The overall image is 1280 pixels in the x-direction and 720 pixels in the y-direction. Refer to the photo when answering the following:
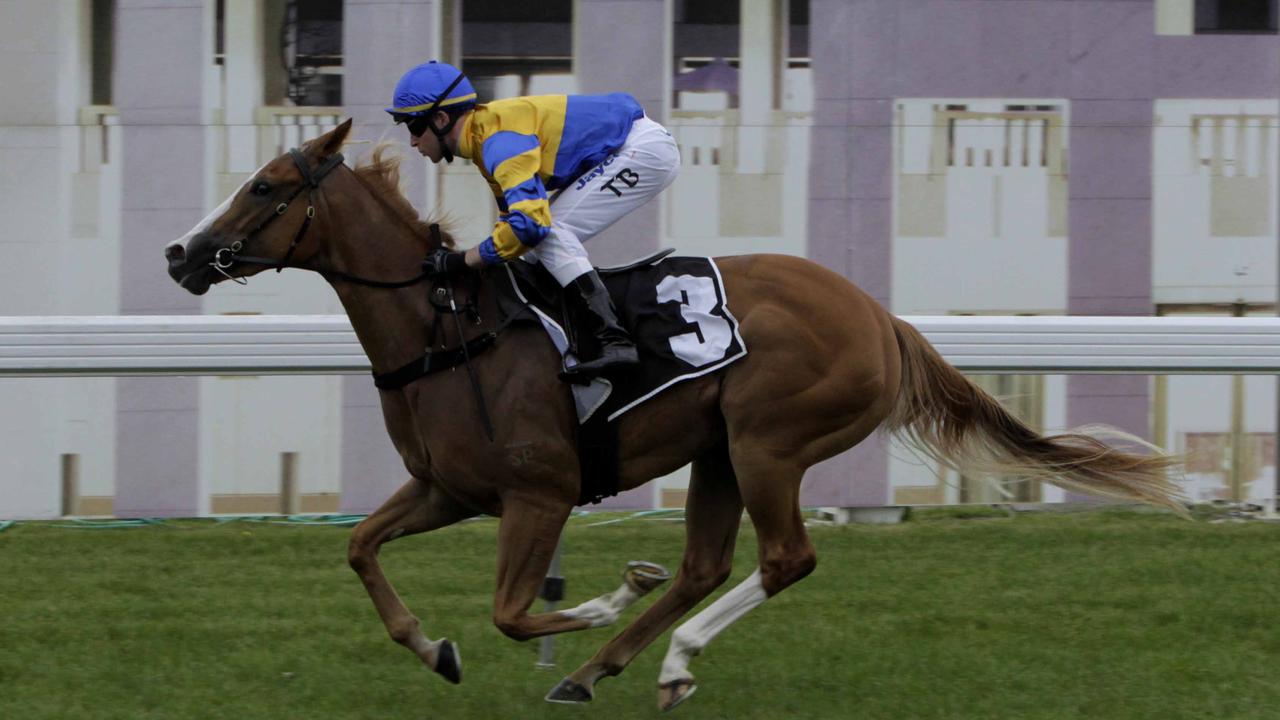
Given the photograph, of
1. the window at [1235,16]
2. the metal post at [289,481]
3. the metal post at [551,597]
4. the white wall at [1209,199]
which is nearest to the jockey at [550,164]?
the metal post at [551,597]

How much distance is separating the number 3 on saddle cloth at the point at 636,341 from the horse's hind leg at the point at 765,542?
31cm

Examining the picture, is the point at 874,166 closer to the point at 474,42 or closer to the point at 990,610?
the point at 474,42

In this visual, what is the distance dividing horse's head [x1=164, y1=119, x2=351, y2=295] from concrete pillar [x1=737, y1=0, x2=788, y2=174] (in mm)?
4984

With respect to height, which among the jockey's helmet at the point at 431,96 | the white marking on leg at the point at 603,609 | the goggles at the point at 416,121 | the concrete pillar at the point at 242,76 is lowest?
the white marking on leg at the point at 603,609

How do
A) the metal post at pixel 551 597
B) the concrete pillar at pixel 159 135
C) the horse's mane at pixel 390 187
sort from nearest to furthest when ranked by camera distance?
the horse's mane at pixel 390 187, the metal post at pixel 551 597, the concrete pillar at pixel 159 135

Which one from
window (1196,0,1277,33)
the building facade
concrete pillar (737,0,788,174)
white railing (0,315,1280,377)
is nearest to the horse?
white railing (0,315,1280,377)

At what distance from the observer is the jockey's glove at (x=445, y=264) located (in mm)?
4961

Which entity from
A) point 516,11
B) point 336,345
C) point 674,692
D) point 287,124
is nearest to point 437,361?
point 674,692

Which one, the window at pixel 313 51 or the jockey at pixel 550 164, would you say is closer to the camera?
the jockey at pixel 550 164

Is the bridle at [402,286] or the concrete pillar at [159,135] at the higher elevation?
the concrete pillar at [159,135]

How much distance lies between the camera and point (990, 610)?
6141mm

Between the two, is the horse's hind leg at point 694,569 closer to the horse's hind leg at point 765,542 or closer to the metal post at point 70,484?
the horse's hind leg at point 765,542

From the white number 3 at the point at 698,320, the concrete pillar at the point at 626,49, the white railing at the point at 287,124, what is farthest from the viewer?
the concrete pillar at the point at 626,49

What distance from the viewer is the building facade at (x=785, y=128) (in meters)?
9.61
